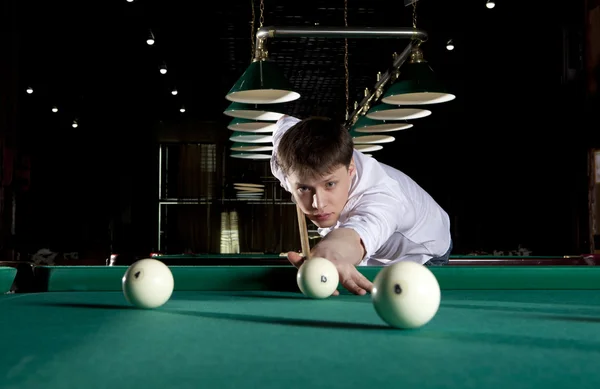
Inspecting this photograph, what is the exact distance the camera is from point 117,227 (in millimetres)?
Answer: 14352

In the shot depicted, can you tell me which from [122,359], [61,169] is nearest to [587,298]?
[122,359]

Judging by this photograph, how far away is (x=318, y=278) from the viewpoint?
193cm

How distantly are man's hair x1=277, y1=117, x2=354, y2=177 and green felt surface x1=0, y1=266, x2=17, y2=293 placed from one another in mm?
1131

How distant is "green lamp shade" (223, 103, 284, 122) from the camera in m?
4.45

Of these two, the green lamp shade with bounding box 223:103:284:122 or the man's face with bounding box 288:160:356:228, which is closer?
the man's face with bounding box 288:160:356:228

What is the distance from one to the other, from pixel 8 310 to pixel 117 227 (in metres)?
13.1

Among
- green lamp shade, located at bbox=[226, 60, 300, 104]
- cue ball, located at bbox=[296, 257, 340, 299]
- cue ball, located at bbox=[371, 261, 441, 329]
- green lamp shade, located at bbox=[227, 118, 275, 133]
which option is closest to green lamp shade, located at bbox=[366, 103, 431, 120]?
green lamp shade, located at bbox=[227, 118, 275, 133]

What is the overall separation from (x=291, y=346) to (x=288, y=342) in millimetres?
46

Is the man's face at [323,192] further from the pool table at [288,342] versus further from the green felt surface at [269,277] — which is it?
the pool table at [288,342]

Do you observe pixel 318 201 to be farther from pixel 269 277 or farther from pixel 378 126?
pixel 378 126

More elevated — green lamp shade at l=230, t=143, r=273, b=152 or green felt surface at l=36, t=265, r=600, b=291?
green lamp shade at l=230, t=143, r=273, b=152

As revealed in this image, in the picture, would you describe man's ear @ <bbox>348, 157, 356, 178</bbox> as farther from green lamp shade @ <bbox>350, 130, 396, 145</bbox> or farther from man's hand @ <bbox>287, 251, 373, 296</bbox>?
green lamp shade @ <bbox>350, 130, 396, 145</bbox>

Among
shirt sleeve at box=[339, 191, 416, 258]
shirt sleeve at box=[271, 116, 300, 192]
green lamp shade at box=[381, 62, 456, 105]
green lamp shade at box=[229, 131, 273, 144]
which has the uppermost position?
green lamp shade at box=[381, 62, 456, 105]

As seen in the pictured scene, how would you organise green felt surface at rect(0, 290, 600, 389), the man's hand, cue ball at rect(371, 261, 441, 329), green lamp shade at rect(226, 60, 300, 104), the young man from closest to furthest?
green felt surface at rect(0, 290, 600, 389), cue ball at rect(371, 261, 441, 329), the man's hand, the young man, green lamp shade at rect(226, 60, 300, 104)
